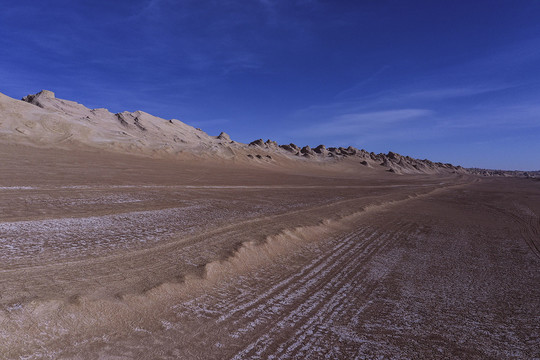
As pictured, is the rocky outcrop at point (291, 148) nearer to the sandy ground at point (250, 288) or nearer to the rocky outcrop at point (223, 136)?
the rocky outcrop at point (223, 136)

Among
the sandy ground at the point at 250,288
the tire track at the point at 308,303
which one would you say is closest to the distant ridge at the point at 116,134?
the sandy ground at the point at 250,288

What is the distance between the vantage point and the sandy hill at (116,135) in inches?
1433

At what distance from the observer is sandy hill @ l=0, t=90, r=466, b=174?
36.4m

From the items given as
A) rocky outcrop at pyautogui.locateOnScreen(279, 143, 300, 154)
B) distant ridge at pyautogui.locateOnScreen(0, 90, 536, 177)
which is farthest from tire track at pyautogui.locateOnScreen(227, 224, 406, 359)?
rocky outcrop at pyautogui.locateOnScreen(279, 143, 300, 154)

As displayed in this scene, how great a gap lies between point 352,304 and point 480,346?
5.51 feet

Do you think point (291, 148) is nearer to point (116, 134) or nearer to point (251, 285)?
point (116, 134)

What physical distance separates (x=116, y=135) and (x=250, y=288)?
46704mm

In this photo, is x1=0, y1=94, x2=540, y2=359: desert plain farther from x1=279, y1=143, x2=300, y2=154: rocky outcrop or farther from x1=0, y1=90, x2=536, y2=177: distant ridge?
x1=279, y1=143, x2=300, y2=154: rocky outcrop

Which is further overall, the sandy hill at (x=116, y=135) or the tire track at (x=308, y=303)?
the sandy hill at (x=116, y=135)

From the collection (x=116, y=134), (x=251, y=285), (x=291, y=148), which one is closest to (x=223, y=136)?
(x=291, y=148)

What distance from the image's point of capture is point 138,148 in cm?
4250

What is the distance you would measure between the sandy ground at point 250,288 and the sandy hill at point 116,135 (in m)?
31.2

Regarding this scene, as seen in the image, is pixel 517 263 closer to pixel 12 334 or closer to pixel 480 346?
pixel 480 346

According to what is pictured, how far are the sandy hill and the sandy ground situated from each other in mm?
31237
